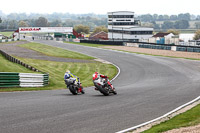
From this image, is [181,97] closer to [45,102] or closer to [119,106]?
[119,106]

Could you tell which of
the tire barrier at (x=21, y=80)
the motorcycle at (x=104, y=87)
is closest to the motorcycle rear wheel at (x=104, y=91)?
the motorcycle at (x=104, y=87)

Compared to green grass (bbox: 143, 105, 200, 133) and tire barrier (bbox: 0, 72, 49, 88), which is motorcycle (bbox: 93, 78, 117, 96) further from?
tire barrier (bbox: 0, 72, 49, 88)

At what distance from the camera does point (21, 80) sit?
22.7 meters

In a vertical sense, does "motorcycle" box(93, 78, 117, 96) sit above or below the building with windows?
below

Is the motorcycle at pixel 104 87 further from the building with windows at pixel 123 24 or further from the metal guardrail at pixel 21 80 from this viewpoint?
the building with windows at pixel 123 24

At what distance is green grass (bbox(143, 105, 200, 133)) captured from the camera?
34.9 ft

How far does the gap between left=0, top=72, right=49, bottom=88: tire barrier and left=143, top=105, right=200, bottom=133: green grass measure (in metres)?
12.5

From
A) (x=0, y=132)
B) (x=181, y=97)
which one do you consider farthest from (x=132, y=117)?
(x=181, y=97)

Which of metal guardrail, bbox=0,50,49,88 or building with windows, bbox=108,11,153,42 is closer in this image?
metal guardrail, bbox=0,50,49,88

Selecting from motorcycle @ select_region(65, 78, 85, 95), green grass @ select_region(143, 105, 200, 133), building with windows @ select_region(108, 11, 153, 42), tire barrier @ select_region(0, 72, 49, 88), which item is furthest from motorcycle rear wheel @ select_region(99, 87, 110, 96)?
building with windows @ select_region(108, 11, 153, 42)

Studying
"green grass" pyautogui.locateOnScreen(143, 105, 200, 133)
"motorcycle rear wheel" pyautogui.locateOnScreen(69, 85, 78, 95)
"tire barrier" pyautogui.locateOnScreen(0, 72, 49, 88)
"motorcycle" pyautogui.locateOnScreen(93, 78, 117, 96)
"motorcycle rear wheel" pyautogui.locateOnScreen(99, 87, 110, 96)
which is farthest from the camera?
"tire barrier" pyautogui.locateOnScreen(0, 72, 49, 88)

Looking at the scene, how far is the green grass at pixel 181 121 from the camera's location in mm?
10632

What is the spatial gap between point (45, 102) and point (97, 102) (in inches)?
95.6

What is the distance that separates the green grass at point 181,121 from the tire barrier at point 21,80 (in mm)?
12489
